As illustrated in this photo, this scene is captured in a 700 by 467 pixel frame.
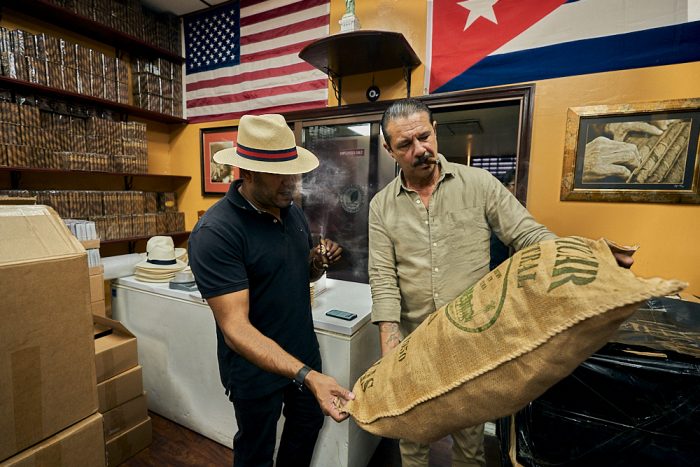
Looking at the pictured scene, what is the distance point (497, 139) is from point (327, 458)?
502 cm

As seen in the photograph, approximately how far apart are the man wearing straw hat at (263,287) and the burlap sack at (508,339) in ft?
1.00

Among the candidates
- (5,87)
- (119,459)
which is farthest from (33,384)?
(5,87)

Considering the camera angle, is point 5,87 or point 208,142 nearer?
point 5,87

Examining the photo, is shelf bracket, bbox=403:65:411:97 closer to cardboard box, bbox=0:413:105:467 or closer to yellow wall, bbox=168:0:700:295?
yellow wall, bbox=168:0:700:295

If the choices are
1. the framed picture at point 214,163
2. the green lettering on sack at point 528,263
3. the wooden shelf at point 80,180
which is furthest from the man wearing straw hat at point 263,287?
the wooden shelf at point 80,180

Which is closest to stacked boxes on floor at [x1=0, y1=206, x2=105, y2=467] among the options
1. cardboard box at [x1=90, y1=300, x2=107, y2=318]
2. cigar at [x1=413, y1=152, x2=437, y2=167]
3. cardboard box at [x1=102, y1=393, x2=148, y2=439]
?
cigar at [x1=413, y1=152, x2=437, y2=167]

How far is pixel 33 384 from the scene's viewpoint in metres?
0.64

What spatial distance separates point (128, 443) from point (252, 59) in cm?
295

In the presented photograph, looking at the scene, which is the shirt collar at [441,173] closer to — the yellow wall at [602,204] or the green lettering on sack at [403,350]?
the green lettering on sack at [403,350]

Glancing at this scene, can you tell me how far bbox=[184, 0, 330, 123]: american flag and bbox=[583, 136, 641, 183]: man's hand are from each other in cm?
185

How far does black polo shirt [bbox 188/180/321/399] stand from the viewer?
3.58ft

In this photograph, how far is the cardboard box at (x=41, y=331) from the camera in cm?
61

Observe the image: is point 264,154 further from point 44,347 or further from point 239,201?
point 44,347

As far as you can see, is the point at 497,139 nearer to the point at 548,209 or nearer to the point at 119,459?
the point at 548,209
